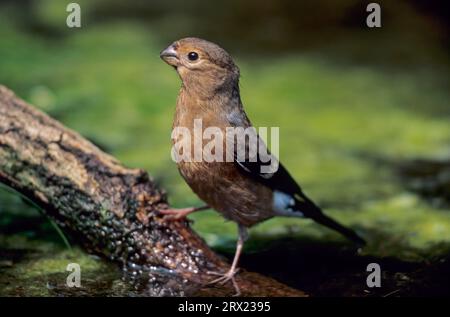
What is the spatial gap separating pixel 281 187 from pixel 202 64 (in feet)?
2.58

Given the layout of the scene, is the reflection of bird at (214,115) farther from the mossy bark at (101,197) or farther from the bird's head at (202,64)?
the mossy bark at (101,197)

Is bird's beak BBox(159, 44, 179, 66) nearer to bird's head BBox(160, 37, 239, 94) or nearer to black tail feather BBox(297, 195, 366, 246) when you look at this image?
bird's head BBox(160, 37, 239, 94)

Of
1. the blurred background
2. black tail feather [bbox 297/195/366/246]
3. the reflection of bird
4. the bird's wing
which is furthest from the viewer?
black tail feather [bbox 297/195/366/246]

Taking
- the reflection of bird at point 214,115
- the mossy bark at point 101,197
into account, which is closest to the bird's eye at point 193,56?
the reflection of bird at point 214,115

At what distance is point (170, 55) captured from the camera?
12.6 feet

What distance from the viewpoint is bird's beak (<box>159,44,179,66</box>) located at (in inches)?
151

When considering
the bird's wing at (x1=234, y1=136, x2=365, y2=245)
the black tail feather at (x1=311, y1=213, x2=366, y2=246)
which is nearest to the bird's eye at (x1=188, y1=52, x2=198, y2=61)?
the bird's wing at (x1=234, y1=136, x2=365, y2=245)

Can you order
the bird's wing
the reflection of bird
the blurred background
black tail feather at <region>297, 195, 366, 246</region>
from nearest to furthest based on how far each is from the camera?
the reflection of bird < the bird's wing < the blurred background < black tail feather at <region>297, 195, 366, 246</region>

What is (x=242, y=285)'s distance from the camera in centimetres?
386

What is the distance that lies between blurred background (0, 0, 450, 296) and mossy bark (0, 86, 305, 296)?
17 centimetres

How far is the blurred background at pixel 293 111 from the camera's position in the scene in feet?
13.9

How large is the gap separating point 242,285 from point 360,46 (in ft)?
18.0

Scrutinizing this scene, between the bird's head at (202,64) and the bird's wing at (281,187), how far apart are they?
33cm
